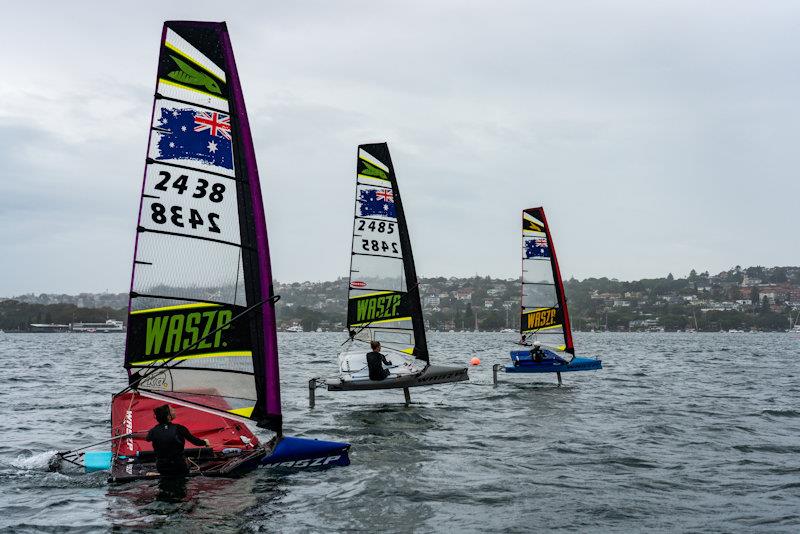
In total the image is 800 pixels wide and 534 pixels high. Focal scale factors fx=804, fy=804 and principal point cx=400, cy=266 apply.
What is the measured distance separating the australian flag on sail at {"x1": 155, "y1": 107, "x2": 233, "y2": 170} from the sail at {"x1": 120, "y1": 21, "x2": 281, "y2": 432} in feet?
0.05

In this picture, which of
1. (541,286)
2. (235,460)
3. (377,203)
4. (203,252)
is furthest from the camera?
(541,286)

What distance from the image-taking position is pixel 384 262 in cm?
2153

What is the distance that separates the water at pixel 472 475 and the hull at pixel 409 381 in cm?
77

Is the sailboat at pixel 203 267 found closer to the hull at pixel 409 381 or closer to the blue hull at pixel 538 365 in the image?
the hull at pixel 409 381

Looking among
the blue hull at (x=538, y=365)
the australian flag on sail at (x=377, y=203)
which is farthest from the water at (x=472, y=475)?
the australian flag on sail at (x=377, y=203)

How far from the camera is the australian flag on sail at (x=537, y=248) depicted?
2862cm

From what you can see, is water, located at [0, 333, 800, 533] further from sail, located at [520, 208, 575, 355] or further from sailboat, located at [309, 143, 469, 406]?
sail, located at [520, 208, 575, 355]

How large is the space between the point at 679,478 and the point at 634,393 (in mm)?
14333

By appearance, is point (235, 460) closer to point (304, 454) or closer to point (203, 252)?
point (304, 454)

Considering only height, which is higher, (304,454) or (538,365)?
(538,365)

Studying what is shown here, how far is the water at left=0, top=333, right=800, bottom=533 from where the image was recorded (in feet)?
31.8

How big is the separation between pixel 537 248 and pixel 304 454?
18.8 m

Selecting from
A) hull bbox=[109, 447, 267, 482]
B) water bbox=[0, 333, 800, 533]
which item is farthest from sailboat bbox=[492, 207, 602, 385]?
hull bbox=[109, 447, 267, 482]

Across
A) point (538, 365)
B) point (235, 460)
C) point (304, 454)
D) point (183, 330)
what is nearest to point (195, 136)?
point (183, 330)
